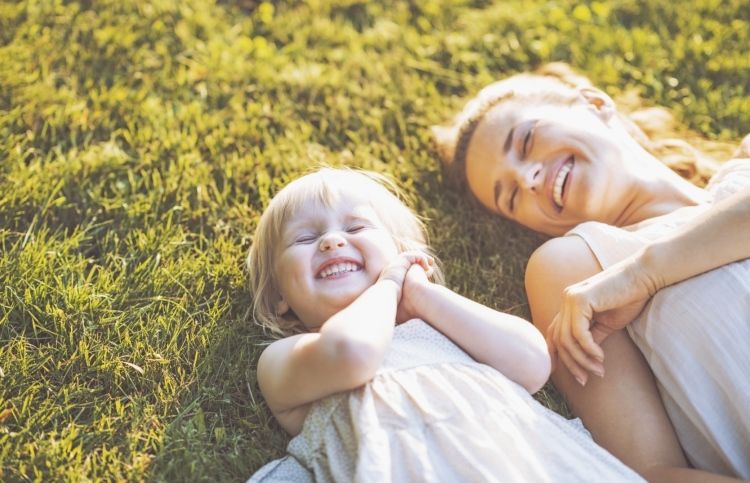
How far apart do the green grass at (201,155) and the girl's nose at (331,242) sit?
54cm

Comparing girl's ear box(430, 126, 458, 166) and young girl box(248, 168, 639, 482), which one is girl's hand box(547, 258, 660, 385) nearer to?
young girl box(248, 168, 639, 482)

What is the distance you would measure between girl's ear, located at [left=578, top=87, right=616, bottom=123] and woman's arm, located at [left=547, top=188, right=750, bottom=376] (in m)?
0.89

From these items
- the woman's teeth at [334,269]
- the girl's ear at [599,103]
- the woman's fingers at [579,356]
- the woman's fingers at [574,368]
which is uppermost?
the girl's ear at [599,103]

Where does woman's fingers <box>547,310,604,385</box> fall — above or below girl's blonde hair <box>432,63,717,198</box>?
below

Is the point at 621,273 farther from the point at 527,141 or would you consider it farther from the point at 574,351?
the point at 527,141

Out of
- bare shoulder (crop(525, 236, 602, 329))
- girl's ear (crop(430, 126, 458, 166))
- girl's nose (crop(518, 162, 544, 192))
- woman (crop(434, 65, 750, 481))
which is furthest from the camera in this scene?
girl's ear (crop(430, 126, 458, 166))

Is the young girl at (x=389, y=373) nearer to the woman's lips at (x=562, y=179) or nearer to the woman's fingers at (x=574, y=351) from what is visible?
the woman's fingers at (x=574, y=351)

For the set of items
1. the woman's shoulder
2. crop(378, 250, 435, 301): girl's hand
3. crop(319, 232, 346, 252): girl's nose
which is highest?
the woman's shoulder

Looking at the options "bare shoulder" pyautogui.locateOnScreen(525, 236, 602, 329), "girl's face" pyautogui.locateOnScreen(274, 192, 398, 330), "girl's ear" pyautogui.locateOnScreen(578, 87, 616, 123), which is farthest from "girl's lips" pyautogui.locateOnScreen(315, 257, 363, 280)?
"girl's ear" pyautogui.locateOnScreen(578, 87, 616, 123)

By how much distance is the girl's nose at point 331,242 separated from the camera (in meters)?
2.63

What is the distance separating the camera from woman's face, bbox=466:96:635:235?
10.1ft

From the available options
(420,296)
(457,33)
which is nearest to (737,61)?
(457,33)

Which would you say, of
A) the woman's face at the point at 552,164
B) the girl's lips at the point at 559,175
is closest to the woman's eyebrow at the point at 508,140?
the woman's face at the point at 552,164

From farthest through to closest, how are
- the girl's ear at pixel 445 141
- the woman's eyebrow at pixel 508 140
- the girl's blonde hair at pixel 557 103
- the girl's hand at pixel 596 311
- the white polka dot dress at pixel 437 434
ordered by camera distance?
the girl's ear at pixel 445 141
the girl's blonde hair at pixel 557 103
the woman's eyebrow at pixel 508 140
the girl's hand at pixel 596 311
the white polka dot dress at pixel 437 434
